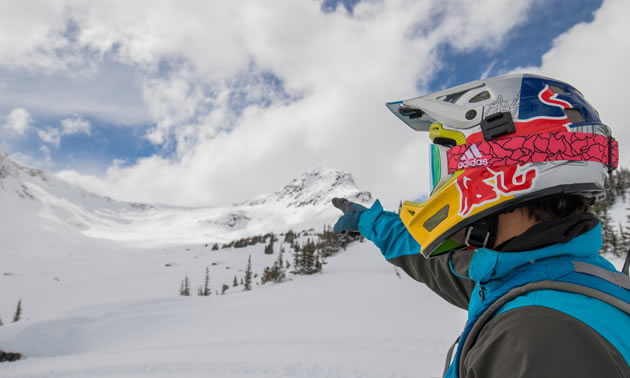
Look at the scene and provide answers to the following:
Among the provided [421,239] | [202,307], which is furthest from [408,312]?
[421,239]

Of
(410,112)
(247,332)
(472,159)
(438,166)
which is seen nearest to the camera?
(472,159)

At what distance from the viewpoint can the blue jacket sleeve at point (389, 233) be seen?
116 inches

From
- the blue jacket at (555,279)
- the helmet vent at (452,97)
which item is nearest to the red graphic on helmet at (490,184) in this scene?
the blue jacket at (555,279)

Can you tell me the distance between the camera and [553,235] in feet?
4.09

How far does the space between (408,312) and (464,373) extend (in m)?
18.9

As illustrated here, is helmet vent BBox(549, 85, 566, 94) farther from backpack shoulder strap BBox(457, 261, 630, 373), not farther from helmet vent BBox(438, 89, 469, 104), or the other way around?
backpack shoulder strap BBox(457, 261, 630, 373)

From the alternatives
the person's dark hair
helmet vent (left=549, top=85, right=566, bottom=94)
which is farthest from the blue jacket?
helmet vent (left=549, top=85, right=566, bottom=94)

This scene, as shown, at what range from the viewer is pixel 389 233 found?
304cm

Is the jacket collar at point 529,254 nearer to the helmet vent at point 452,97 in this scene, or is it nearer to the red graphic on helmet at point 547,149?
the red graphic on helmet at point 547,149

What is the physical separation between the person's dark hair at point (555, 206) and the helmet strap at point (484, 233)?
0.17 m

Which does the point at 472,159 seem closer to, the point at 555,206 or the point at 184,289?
the point at 555,206

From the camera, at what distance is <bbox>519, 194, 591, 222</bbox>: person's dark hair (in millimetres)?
1422

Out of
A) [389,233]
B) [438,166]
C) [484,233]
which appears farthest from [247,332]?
[484,233]

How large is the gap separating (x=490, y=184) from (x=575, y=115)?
1.95 feet
